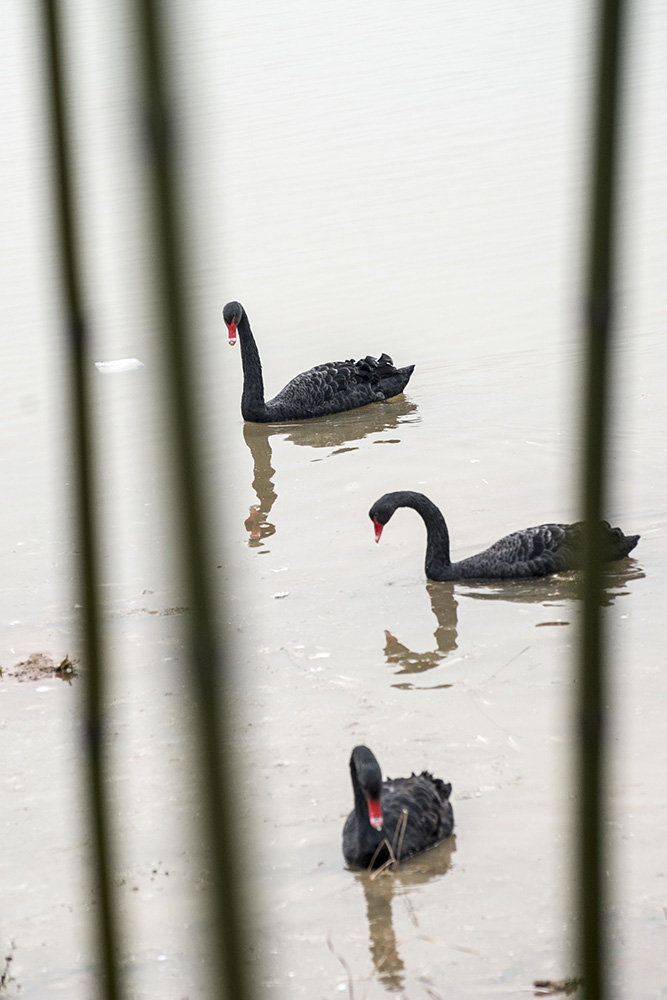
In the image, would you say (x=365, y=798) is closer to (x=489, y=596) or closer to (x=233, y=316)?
(x=489, y=596)

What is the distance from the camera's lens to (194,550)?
2.85ft

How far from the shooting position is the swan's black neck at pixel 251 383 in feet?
37.0

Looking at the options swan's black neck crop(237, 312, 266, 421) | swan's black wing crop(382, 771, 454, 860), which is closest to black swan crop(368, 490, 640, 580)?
swan's black wing crop(382, 771, 454, 860)

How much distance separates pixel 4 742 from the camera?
20.3 feet

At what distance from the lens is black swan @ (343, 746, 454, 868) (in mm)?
4742

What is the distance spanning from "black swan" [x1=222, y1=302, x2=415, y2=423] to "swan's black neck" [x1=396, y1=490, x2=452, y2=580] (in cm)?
348

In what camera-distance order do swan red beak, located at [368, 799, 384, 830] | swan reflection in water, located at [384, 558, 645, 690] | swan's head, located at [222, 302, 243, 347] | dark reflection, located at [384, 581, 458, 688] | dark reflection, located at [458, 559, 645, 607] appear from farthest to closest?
1. swan's head, located at [222, 302, 243, 347]
2. dark reflection, located at [458, 559, 645, 607]
3. swan reflection in water, located at [384, 558, 645, 690]
4. dark reflection, located at [384, 581, 458, 688]
5. swan red beak, located at [368, 799, 384, 830]

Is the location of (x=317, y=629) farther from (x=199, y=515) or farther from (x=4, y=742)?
(x=199, y=515)

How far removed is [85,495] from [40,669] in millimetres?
6281

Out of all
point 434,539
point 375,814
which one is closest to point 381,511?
point 434,539

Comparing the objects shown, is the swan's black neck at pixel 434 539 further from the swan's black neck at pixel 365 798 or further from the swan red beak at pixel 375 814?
the swan red beak at pixel 375 814

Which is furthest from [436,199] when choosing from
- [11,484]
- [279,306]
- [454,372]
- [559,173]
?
[11,484]

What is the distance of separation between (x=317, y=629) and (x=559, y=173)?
12.6 metres

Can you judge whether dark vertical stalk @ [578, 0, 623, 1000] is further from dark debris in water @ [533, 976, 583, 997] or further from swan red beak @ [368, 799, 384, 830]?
swan red beak @ [368, 799, 384, 830]
